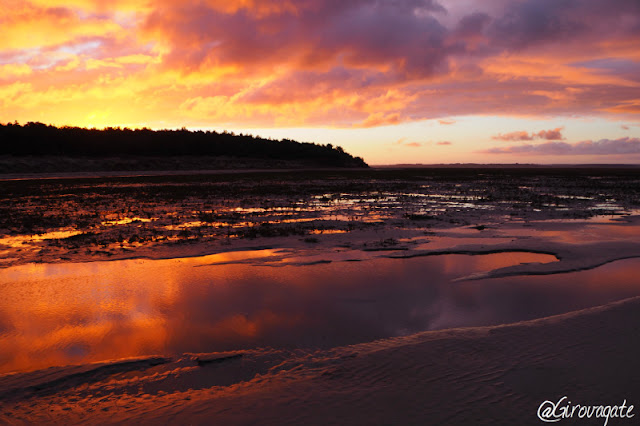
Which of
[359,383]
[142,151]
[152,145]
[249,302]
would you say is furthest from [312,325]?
[152,145]

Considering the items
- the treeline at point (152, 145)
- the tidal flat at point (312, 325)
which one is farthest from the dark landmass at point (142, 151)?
the tidal flat at point (312, 325)

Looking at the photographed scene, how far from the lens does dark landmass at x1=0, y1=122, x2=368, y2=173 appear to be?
60438 millimetres

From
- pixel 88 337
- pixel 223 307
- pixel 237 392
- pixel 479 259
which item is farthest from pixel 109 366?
pixel 479 259

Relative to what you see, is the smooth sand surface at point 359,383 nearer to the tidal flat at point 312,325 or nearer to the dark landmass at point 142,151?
the tidal flat at point 312,325

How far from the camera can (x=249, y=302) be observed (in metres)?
7.77

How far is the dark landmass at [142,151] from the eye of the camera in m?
60.4

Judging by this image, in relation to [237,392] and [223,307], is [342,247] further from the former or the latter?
[237,392]

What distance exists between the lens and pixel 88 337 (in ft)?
20.6

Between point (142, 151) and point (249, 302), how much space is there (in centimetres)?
7630

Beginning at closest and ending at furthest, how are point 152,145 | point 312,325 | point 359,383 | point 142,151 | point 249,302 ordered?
point 359,383, point 312,325, point 249,302, point 142,151, point 152,145

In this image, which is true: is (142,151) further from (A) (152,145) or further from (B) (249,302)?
(B) (249,302)

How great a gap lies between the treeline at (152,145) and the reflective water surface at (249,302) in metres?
64.2

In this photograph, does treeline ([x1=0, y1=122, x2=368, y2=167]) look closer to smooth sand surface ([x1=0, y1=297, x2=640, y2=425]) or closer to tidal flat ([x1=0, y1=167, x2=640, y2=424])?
tidal flat ([x1=0, y1=167, x2=640, y2=424])

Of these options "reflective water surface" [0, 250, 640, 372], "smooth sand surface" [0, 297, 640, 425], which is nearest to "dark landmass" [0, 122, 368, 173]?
"reflective water surface" [0, 250, 640, 372]
